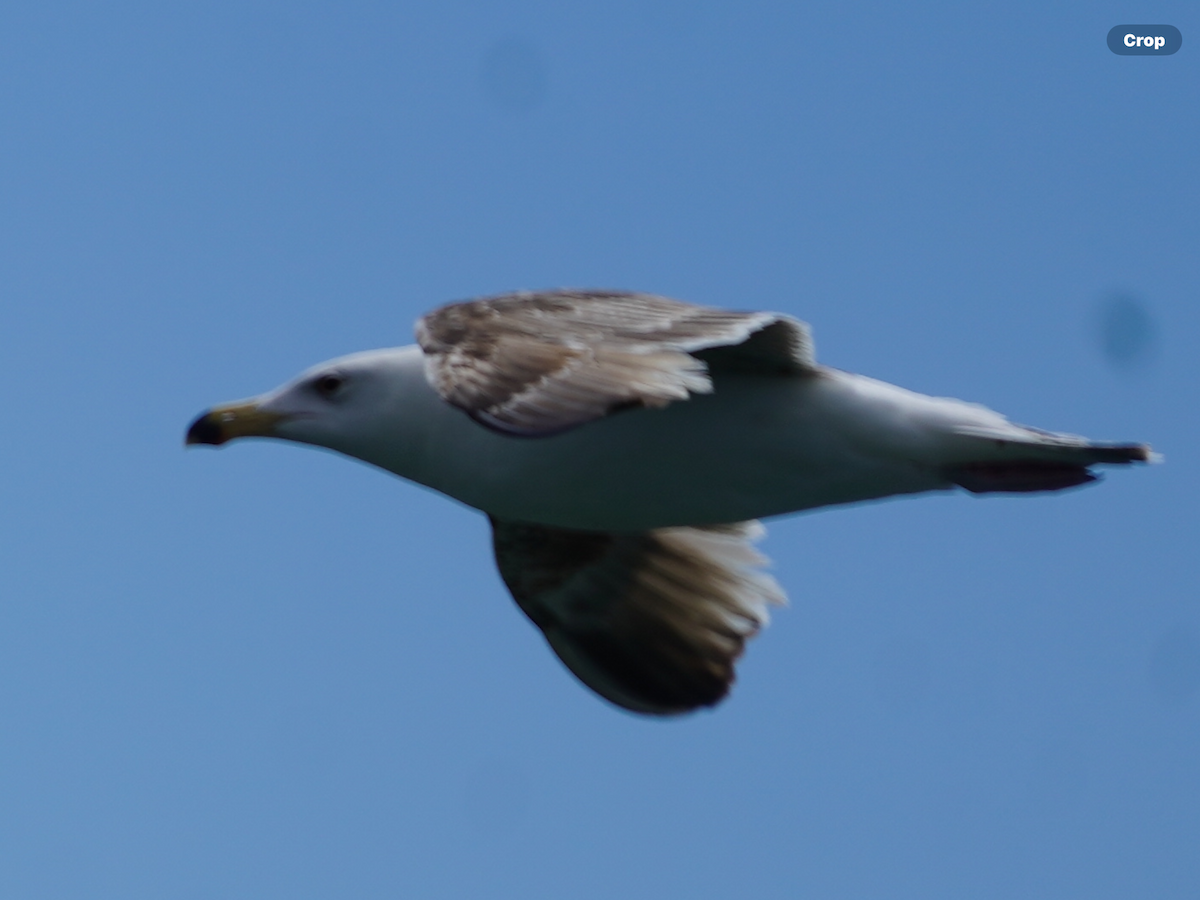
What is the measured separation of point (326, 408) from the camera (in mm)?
9727

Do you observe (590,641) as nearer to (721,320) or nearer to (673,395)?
(721,320)

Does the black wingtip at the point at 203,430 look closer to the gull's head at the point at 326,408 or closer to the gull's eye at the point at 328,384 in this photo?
the gull's head at the point at 326,408

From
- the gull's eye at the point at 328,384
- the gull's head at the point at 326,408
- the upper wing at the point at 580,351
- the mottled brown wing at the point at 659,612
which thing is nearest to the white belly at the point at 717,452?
the upper wing at the point at 580,351

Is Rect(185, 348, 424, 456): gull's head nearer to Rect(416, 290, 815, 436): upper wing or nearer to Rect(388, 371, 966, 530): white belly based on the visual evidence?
Rect(388, 371, 966, 530): white belly

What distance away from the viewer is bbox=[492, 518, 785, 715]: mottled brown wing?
38.2 ft

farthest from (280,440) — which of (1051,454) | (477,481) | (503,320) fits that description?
(1051,454)

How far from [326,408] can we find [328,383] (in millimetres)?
149

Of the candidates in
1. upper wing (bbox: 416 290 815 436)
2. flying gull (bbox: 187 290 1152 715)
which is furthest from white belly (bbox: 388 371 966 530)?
upper wing (bbox: 416 290 815 436)

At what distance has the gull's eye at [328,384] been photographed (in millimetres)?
9727

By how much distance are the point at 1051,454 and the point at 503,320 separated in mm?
3069

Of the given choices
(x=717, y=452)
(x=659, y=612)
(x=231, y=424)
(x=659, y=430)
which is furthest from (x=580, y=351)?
(x=659, y=612)

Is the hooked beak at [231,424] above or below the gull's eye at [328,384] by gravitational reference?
below

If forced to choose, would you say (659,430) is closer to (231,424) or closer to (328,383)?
(328,383)

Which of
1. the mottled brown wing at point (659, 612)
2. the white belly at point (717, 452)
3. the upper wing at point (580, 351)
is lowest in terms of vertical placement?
the mottled brown wing at point (659, 612)
